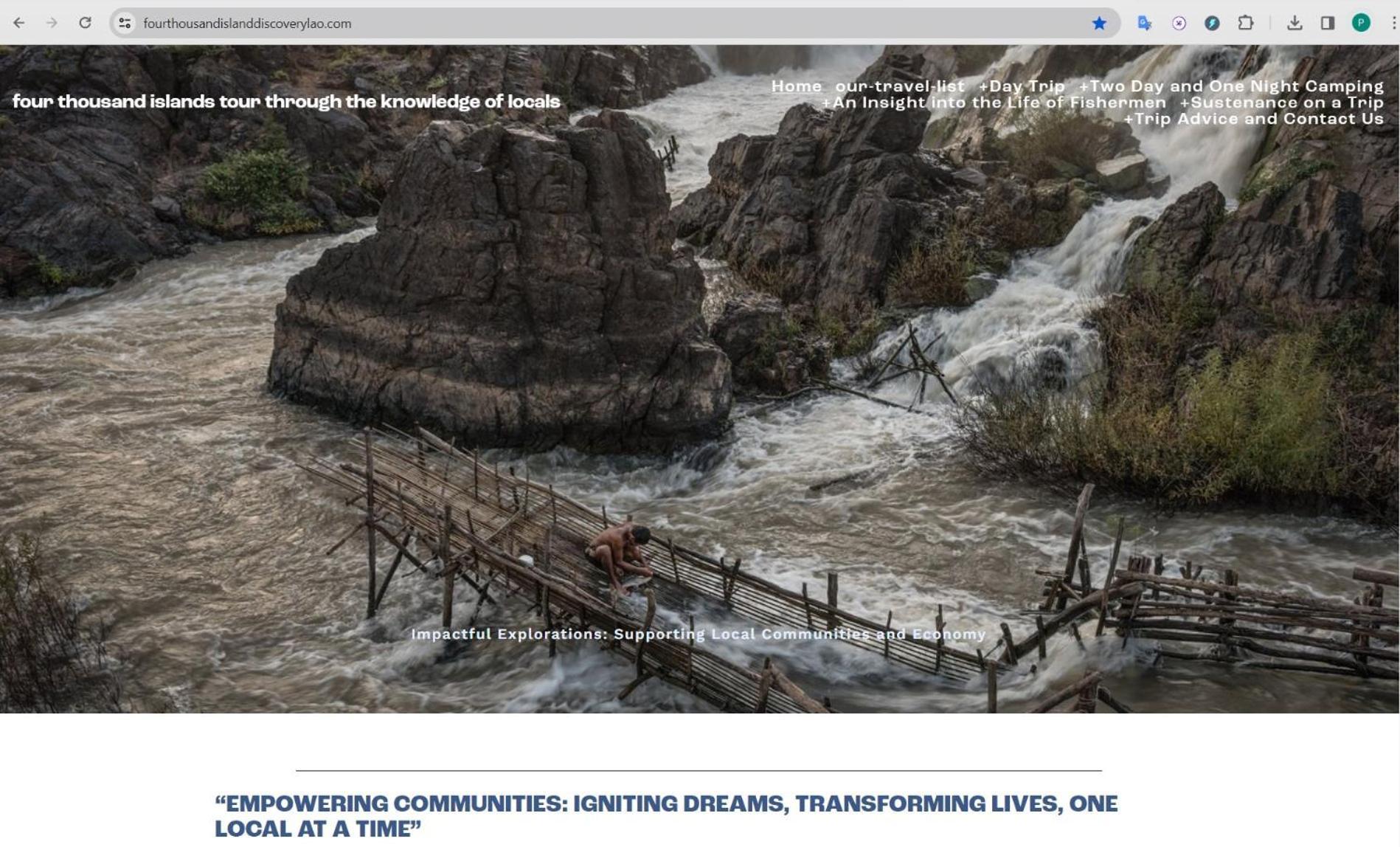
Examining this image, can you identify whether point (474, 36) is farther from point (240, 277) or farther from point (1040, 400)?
point (240, 277)

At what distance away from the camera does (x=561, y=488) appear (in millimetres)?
11516

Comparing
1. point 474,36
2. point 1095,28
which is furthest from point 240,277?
point 1095,28

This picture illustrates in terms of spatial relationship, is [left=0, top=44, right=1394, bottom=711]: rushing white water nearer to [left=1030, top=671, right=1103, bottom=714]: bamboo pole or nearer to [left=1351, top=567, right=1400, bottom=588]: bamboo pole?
[left=1351, top=567, right=1400, bottom=588]: bamboo pole

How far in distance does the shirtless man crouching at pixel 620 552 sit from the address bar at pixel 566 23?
364 centimetres

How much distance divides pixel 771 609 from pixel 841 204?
10.4 metres

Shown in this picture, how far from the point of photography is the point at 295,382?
13.4 meters

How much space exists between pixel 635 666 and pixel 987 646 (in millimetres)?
2851

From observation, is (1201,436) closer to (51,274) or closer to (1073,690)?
Result: (1073,690)

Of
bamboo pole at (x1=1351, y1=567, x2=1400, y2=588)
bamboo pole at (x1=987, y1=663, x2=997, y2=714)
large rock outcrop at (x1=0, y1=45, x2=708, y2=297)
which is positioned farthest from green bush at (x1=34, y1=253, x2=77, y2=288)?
bamboo pole at (x1=1351, y1=567, x2=1400, y2=588)

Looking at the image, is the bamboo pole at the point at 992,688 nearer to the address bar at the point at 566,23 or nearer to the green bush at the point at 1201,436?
the address bar at the point at 566,23

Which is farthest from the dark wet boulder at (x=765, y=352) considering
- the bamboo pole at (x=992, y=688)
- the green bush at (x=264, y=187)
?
the green bush at (x=264, y=187)

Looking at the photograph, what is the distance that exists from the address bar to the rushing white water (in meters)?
4.54

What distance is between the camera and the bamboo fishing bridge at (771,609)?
696 cm

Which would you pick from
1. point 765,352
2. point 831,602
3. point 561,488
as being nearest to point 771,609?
point 831,602
